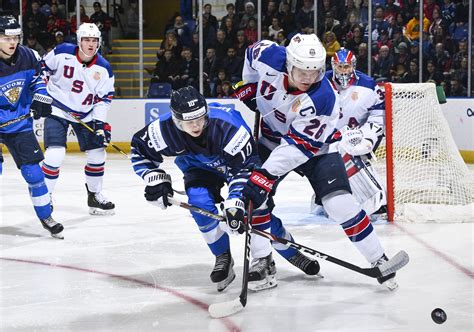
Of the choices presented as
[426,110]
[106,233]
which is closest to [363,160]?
[426,110]

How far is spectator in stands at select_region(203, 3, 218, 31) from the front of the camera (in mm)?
8812

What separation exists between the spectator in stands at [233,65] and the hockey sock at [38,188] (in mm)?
4328

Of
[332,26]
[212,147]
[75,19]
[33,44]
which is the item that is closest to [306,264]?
[212,147]

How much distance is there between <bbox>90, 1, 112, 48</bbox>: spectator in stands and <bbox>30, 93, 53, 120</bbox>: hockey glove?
499cm

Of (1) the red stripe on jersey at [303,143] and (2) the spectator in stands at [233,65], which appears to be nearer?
(1) the red stripe on jersey at [303,143]

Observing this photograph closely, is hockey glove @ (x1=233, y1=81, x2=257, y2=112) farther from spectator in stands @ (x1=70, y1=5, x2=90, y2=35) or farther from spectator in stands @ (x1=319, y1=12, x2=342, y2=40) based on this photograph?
spectator in stands @ (x1=70, y1=5, x2=90, y2=35)

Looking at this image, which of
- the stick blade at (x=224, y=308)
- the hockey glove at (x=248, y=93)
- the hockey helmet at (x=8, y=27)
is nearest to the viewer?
the stick blade at (x=224, y=308)

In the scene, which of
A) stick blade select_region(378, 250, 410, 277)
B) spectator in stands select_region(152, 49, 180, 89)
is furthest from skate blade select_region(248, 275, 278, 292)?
spectator in stands select_region(152, 49, 180, 89)

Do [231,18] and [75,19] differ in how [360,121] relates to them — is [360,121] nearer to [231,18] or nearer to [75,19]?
[231,18]

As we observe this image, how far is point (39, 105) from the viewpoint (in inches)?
184

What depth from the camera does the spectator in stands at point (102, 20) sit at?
31.5 feet

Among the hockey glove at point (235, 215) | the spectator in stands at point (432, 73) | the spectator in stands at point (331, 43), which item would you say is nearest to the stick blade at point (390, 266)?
the hockey glove at point (235, 215)

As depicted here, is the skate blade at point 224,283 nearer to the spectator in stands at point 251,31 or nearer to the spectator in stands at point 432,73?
the spectator in stands at point 432,73

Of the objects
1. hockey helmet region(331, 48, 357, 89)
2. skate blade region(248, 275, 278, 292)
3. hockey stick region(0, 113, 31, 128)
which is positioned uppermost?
hockey helmet region(331, 48, 357, 89)
